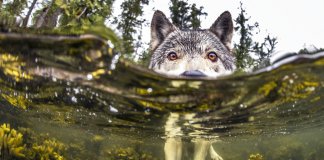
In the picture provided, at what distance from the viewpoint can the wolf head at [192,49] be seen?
255 inches

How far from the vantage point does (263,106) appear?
11023 millimetres

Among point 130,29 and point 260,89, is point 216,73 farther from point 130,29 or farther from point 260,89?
point 130,29

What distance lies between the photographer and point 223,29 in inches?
282

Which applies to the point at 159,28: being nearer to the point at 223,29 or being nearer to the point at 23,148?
the point at 223,29

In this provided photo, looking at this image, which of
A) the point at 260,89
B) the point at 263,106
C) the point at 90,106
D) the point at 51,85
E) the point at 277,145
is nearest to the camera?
the point at 260,89

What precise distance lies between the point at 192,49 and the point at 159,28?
3.81ft

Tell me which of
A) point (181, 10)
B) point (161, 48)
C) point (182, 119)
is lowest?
point (182, 119)

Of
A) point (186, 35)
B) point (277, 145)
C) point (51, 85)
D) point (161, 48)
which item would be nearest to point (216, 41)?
point (186, 35)

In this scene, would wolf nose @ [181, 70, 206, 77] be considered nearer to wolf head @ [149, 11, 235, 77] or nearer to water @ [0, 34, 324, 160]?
wolf head @ [149, 11, 235, 77]

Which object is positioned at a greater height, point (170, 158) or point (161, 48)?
point (161, 48)

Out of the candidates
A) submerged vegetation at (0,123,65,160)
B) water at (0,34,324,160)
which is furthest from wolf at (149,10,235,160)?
submerged vegetation at (0,123,65,160)

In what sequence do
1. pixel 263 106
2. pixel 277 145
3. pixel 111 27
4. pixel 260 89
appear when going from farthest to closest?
pixel 277 145, pixel 263 106, pixel 260 89, pixel 111 27

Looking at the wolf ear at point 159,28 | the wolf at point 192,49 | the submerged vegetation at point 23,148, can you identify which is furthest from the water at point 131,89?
the wolf ear at point 159,28

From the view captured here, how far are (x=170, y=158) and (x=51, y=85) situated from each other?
4.54 metres
